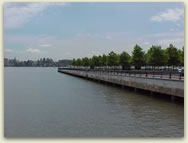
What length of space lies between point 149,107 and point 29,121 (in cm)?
1055

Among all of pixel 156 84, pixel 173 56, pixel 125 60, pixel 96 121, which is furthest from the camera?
pixel 125 60

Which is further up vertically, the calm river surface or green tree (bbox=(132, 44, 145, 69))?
green tree (bbox=(132, 44, 145, 69))

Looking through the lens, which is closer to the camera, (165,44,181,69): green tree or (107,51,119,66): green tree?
(165,44,181,69): green tree

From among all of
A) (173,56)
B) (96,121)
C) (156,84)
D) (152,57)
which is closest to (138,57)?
(152,57)

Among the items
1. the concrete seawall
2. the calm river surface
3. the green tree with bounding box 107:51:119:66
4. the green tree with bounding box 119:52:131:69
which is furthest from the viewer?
the green tree with bounding box 107:51:119:66

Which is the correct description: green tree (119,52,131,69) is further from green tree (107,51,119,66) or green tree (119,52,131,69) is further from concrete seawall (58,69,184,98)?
concrete seawall (58,69,184,98)

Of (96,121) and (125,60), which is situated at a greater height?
(125,60)

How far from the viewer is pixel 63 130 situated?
15.1 m

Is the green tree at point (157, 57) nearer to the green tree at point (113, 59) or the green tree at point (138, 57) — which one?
the green tree at point (138, 57)

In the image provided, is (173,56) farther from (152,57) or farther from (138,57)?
(138,57)

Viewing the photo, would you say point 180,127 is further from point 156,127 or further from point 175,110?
point 175,110

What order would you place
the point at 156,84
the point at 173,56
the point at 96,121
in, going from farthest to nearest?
the point at 173,56 < the point at 156,84 < the point at 96,121

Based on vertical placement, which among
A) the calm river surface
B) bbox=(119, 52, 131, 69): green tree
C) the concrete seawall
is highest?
bbox=(119, 52, 131, 69): green tree

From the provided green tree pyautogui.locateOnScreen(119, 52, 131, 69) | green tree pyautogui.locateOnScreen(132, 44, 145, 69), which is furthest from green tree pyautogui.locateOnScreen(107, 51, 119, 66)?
green tree pyautogui.locateOnScreen(132, 44, 145, 69)
